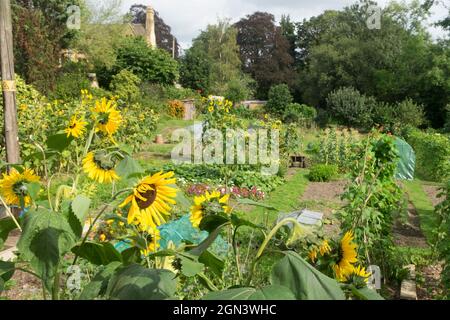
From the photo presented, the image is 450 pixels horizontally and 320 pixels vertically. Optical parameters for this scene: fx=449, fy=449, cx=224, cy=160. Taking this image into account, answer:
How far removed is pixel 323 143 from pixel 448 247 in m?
9.01

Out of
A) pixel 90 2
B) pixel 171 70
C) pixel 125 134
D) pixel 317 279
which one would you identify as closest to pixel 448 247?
pixel 317 279

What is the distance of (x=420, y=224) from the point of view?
686cm

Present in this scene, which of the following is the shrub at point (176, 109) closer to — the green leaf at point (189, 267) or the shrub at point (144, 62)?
the shrub at point (144, 62)

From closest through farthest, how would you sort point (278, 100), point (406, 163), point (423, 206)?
point (423, 206)
point (406, 163)
point (278, 100)

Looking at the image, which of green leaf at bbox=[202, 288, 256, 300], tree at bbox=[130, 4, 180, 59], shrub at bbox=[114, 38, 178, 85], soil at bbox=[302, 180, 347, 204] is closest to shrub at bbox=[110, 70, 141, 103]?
shrub at bbox=[114, 38, 178, 85]

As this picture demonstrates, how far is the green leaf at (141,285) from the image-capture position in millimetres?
754

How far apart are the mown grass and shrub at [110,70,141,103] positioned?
1228 cm

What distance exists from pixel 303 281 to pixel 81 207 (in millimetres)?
478

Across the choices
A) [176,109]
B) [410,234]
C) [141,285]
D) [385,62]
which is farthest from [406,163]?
[385,62]

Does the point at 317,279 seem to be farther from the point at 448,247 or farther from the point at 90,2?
the point at 90,2

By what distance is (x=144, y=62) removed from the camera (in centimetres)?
2358

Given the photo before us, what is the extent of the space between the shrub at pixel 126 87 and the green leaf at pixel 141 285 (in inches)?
726

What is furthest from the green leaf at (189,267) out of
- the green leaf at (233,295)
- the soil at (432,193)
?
the soil at (432,193)

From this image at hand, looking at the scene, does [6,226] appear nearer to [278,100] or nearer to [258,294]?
[258,294]
